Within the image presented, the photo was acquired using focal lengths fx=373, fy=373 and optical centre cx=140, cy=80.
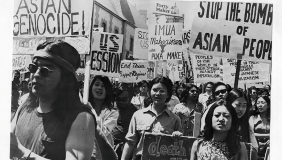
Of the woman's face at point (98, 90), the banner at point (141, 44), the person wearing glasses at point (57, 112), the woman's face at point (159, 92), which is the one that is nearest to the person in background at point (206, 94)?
the woman's face at point (159, 92)

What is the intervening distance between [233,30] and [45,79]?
3.02 meters

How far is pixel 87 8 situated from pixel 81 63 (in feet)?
2.84

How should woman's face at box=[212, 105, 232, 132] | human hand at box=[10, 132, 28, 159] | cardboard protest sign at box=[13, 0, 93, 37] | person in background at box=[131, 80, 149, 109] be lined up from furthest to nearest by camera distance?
human hand at box=[10, 132, 28, 159] → cardboard protest sign at box=[13, 0, 93, 37] → person in background at box=[131, 80, 149, 109] → woman's face at box=[212, 105, 232, 132]

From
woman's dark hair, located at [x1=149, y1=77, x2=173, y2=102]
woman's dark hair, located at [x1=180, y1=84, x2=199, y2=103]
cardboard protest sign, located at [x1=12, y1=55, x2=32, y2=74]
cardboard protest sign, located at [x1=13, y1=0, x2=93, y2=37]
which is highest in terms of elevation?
cardboard protest sign, located at [x1=13, y1=0, x2=93, y2=37]

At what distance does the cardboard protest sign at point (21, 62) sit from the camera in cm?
603

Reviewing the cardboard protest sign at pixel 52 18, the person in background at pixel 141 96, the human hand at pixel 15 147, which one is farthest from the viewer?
the human hand at pixel 15 147

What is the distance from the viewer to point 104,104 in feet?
19.1

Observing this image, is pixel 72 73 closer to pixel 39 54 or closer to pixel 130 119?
pixel 39 54

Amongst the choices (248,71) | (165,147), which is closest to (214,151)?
(165,147)

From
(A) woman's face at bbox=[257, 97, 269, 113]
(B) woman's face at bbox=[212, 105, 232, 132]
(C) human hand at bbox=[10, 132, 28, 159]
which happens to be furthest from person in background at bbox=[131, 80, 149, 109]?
(C) human hand at bbox=[10, 132, 28, 159]

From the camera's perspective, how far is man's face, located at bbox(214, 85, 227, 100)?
573 cm

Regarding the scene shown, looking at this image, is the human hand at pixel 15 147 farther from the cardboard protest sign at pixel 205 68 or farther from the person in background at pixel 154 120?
the cardboard protest sign at pixel 205 68

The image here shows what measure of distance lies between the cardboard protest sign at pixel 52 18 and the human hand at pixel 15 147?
1.69 metres

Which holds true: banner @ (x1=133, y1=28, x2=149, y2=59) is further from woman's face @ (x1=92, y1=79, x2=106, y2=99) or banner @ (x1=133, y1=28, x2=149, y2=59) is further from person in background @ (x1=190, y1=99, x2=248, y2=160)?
person in background @ (x1=190, y1=99, x2=248, y2=160)
